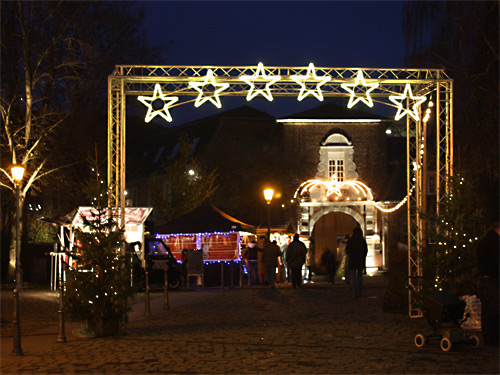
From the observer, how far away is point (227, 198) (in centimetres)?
4609

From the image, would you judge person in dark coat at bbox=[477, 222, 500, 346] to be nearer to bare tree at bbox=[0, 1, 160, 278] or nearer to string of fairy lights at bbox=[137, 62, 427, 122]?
string of fairy lights at bbox=[137, 62, 427, 122]

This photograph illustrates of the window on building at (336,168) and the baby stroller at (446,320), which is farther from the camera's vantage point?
the window on building at (336,168)

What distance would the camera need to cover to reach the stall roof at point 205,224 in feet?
88.8

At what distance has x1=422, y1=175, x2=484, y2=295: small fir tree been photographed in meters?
13.3

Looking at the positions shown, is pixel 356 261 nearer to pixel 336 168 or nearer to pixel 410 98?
pixel 410 98

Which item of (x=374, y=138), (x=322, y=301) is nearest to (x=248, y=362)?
(x=322, y=301)

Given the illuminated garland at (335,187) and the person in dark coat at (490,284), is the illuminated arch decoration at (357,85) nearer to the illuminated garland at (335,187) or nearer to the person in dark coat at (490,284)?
the person in dark coat at (490,284)

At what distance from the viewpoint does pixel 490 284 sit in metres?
11.3

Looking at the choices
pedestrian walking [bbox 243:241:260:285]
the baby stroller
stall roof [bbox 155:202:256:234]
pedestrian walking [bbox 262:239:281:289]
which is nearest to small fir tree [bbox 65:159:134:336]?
the baby stroller

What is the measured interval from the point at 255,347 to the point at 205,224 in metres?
16.4

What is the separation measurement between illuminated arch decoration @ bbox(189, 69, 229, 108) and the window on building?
1221 inches

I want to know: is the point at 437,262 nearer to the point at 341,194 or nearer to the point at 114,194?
the point at 114,194

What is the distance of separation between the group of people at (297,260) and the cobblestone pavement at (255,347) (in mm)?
3304

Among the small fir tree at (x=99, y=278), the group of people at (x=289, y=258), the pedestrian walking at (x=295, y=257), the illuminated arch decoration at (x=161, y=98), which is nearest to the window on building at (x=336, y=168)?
the group of people at (x=289, y=258)
